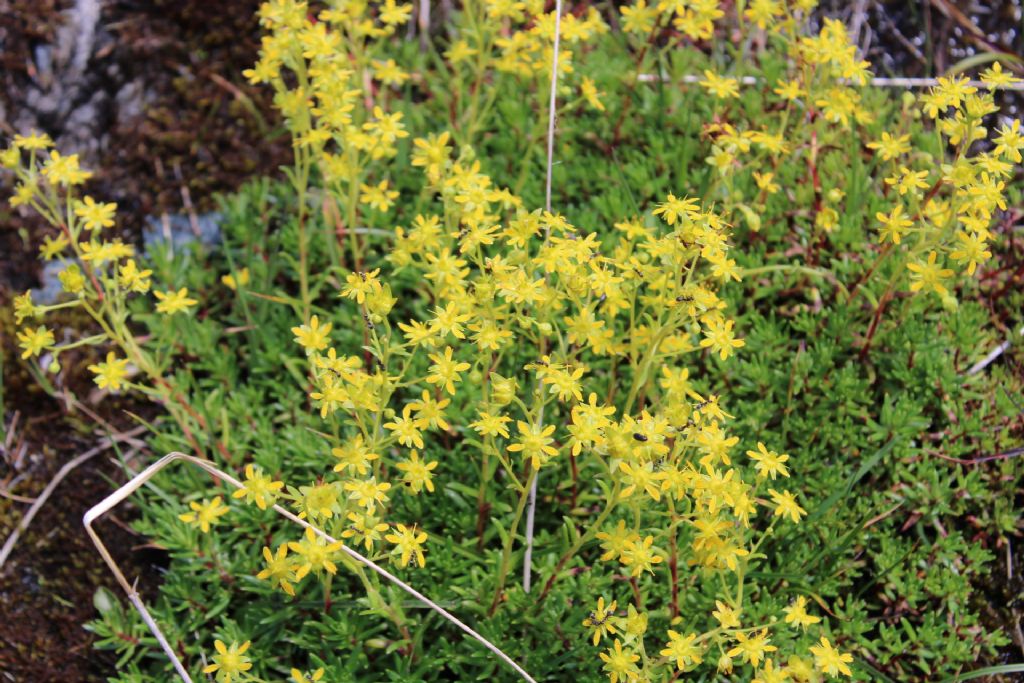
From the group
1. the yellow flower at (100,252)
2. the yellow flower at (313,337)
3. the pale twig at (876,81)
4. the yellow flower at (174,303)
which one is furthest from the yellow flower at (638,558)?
the pale twig at (876,81)

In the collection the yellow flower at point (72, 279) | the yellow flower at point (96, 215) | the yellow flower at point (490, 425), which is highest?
the yellow flower at point (96, 215)

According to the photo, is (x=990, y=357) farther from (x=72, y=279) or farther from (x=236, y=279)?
(x=72, y=279)

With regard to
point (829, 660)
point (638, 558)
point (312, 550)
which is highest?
point (312, 550)

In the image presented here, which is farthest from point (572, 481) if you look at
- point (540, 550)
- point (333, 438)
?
point (333, 438)

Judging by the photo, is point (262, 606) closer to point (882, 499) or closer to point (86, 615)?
point (86, 615)

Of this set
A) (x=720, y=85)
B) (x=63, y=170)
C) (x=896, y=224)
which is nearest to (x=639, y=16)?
(x=720, y=85)

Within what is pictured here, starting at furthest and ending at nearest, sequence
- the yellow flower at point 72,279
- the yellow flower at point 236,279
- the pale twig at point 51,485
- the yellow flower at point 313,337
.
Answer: the yellow flower at point 236,279, the pale twig at point 51,485, the yellow flower at point 72,279, the yellow flower at point 313,337

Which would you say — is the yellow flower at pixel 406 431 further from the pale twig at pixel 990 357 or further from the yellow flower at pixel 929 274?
the pale twig at pixel 990 357

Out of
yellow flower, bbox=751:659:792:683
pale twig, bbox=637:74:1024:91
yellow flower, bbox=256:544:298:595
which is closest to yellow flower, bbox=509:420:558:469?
yellow flower, bbox=256:544:298:595
